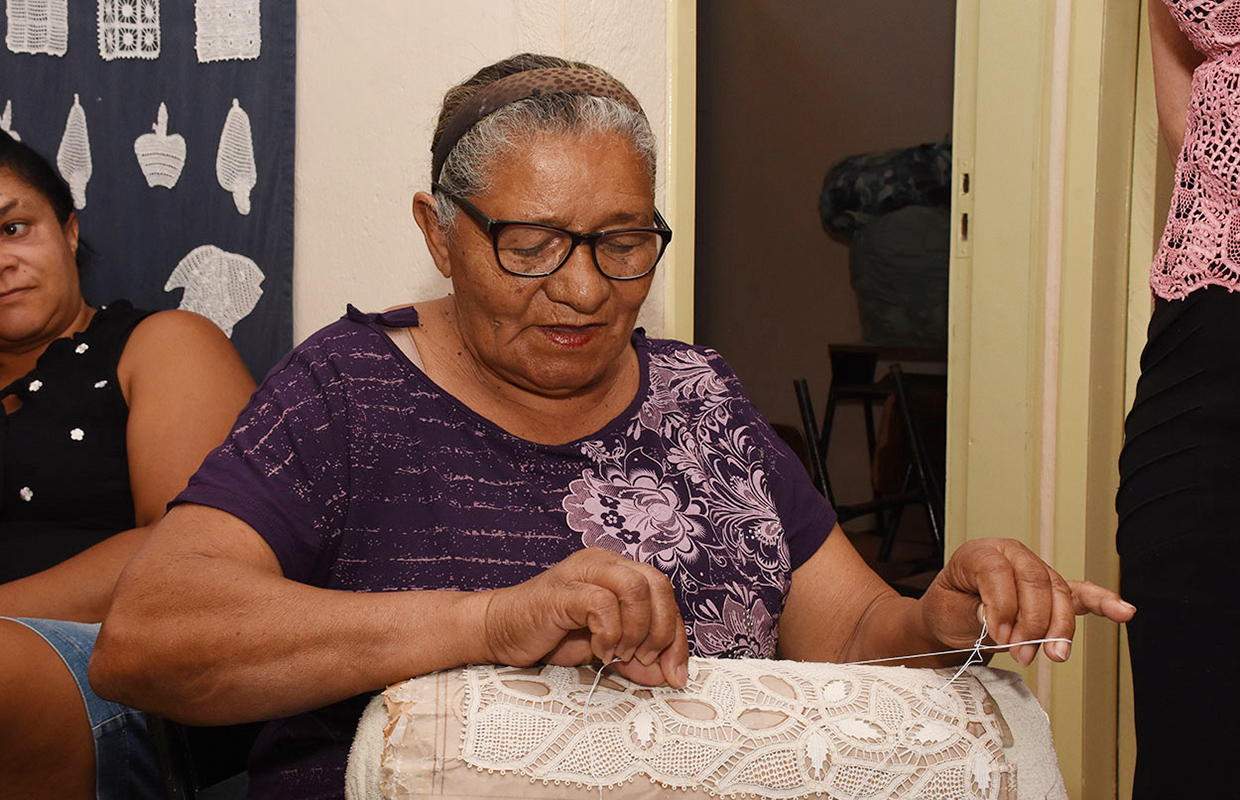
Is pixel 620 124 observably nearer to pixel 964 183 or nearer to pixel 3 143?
pixel 964 183

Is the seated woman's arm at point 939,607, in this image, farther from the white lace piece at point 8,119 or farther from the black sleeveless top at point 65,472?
the white lace piece at point 8,119

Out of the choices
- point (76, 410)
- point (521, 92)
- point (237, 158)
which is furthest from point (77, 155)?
point (521, 92)

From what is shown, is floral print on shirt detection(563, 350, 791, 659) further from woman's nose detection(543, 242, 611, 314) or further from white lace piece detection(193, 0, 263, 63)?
white lace piece detection(193, 0, 263, 63)

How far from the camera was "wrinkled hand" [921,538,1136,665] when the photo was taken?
109 centimetres

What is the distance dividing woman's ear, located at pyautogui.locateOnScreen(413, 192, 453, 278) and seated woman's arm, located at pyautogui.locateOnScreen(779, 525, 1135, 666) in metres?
0.66

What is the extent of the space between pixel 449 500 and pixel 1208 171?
1.07 meters

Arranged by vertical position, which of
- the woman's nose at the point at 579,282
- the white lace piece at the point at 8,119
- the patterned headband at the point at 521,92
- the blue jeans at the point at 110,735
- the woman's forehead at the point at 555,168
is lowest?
the blue jeans at the point at 110,735

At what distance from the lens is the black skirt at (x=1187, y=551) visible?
1283 millimetres

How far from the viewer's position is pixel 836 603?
59.2 inches

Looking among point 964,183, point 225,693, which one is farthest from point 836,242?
point 225,693

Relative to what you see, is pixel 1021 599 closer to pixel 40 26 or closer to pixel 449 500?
pixel 449 500

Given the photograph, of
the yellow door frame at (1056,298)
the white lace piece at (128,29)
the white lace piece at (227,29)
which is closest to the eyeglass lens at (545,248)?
the yellow door frame at (1056,298)

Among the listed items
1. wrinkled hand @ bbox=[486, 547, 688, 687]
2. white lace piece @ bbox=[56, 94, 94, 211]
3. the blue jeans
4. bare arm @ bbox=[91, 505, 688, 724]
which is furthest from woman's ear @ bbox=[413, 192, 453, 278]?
white lace piece @ bbox=[56, 94, 94, 211]

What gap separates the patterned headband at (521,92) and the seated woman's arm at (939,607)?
2.33 feet
